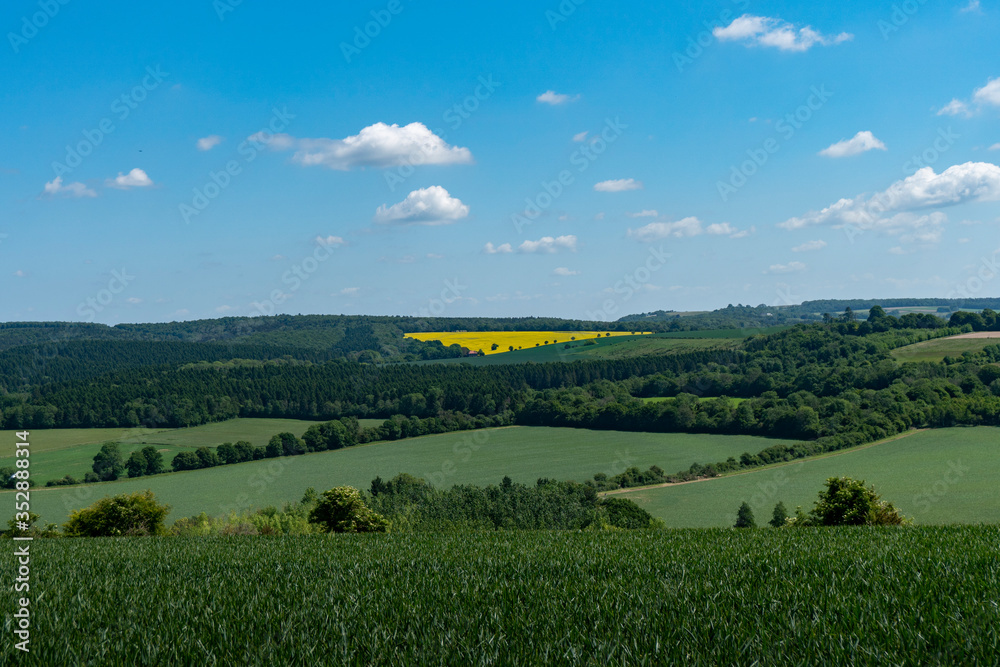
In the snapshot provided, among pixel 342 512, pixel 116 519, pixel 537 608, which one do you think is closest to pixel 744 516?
pixel 342 512

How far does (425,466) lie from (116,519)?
64446mm

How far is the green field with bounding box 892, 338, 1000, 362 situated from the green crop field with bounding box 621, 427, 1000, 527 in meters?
33.7

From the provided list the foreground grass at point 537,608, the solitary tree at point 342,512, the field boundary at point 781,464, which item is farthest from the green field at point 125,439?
the foreground grass at point 537,608

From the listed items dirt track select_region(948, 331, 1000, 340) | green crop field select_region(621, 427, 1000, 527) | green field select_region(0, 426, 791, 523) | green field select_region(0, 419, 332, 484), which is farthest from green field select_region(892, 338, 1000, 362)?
green field select_region(0, 419, 332, 484)

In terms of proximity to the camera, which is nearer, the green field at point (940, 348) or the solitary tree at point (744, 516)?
the solitary tree at point (744, 516)

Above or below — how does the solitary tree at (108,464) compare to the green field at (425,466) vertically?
above

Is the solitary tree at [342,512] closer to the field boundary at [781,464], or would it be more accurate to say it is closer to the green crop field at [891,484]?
the green crop field at [891,484]

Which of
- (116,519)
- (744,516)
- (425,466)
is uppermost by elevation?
(116,519)

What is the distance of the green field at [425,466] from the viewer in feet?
257

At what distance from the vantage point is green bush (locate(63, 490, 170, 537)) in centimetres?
3130

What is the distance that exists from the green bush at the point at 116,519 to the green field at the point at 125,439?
68.7m

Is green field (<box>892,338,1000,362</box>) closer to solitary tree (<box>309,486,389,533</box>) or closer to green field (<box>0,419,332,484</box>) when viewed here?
green field (<box>0,419,332,484</box>)

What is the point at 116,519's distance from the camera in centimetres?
3169

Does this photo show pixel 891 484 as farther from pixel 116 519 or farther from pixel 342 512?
pixel 116 519
